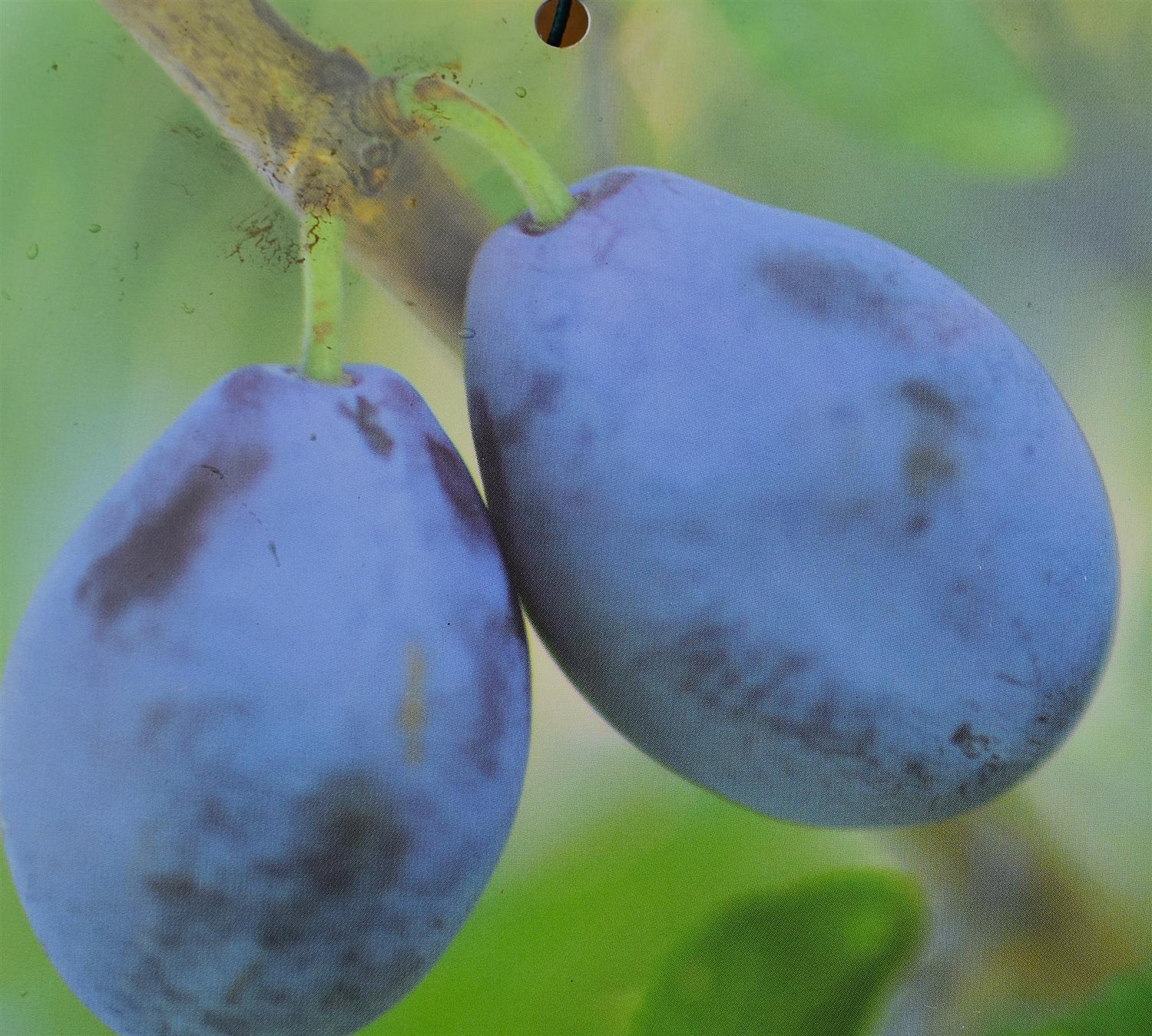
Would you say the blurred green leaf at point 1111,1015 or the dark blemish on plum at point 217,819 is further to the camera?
the blurred green leaf at point 1111,1015

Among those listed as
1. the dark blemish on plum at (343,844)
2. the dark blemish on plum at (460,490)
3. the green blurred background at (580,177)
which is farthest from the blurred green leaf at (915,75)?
the dark blemish on plum at (343,844)

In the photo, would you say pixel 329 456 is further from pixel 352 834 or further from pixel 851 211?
pixel 851 211

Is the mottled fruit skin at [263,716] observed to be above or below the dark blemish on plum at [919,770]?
above

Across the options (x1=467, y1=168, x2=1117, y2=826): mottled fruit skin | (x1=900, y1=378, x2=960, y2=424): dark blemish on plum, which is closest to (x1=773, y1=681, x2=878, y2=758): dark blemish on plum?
(x1=467, y1=168, x2=1117, y2=826): mottled fruit skin

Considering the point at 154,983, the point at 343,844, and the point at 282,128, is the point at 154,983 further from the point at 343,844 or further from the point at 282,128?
the point at 282,128

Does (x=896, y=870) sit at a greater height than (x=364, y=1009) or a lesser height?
lesser

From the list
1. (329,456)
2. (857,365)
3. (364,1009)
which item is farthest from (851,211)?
(364,1009)

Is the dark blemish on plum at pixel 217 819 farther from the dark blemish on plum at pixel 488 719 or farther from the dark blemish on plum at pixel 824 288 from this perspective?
the dark blemish on plum at pixel 824 288

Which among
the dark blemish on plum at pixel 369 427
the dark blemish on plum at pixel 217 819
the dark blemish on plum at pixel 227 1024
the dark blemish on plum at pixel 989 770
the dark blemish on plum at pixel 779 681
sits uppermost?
the dark blemish on plum at pixel 369 427
